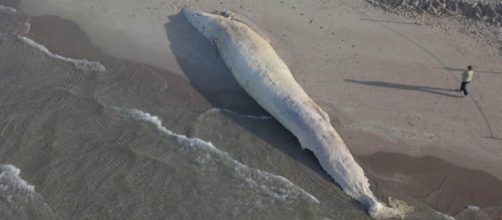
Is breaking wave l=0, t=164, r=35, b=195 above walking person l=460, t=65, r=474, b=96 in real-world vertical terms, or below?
below

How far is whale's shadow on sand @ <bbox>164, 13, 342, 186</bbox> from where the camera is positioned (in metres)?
19.1

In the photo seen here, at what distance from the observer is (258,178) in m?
18.1

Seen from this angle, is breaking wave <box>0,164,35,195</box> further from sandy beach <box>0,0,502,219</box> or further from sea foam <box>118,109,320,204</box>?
sea foam <box>118,109,320,204</box>

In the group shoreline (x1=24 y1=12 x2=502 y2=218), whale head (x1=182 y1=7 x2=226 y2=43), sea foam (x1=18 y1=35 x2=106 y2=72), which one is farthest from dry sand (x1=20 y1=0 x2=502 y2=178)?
sea foam (x1=18 y1=35 x2=106 y2=72)

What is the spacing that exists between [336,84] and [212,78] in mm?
4460

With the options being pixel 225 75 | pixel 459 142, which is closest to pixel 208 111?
pixel 225 75

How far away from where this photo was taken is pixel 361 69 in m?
21.9

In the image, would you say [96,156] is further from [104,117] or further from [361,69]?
→ [361,69]

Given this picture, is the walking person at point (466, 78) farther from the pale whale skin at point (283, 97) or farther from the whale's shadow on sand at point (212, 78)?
the whale's shadow on sand at point (212, 78)

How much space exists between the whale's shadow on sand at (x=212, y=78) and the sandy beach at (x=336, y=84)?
4 centimetres

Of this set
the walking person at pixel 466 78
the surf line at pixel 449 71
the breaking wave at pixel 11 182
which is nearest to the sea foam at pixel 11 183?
the breaking wave at pixel 11 182

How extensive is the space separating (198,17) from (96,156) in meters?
8.02

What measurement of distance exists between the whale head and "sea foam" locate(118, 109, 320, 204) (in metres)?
5.16

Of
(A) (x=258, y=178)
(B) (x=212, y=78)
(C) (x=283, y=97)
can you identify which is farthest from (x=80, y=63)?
(A) (x=258, y=178)
